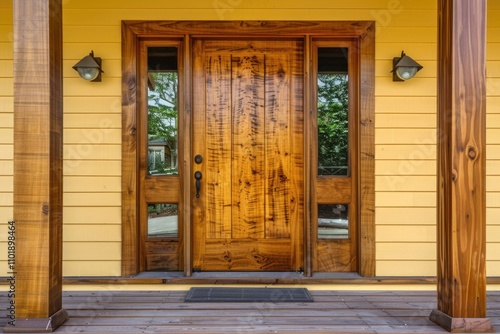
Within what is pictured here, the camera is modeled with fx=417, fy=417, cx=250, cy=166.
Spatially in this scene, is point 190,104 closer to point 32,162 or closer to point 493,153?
point 32,162

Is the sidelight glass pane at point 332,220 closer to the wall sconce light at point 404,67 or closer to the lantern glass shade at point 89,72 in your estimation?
the wall sconce light at point 404,67

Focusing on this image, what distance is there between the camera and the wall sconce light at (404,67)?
121 inches

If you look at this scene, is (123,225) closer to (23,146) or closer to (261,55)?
(23,146)

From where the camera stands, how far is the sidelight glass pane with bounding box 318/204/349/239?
3.29m

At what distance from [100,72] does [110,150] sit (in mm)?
589

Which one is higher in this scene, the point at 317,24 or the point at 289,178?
the point at 317,24

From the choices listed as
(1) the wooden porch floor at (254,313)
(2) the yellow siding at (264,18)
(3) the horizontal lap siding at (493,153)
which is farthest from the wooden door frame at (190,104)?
(3) the horizontal lap siding at (493,153)

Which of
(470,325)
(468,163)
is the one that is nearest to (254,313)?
(470,325)

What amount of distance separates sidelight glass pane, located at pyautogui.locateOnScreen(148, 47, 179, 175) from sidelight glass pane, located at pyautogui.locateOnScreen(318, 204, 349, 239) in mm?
1211

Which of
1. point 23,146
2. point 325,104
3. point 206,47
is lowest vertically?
point 23,146

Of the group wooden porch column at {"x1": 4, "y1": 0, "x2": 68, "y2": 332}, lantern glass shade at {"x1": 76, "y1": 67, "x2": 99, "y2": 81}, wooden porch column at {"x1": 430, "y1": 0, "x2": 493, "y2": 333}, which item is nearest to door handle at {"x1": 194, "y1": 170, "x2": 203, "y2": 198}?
lantern glass shade at {"x1": 76, "y1": 67, "x2": 99, "y2": 81}

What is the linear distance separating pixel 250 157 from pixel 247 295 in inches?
41.1

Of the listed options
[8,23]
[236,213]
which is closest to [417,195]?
[236,213]

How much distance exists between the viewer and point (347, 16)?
3.19m
